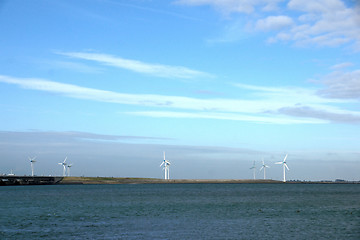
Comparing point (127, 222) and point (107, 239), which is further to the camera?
point (127, 222)

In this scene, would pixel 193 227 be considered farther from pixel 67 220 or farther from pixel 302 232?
pixel 67 220

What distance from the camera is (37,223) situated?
58875 mm

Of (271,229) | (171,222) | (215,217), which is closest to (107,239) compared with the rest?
(171,222)

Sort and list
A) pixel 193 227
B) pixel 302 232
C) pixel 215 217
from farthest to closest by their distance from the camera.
→ pixel 215 217 < pixel 193 227 < pixel 302 232

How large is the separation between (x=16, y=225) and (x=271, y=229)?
109 feet

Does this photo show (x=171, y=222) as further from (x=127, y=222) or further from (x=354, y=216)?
(x=354, y=216)

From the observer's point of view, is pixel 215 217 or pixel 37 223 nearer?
pixel 37 223

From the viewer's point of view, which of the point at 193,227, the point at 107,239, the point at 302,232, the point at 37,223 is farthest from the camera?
the point at 37,223

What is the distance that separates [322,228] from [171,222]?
1979 centimetres

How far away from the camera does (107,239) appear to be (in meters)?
44.2

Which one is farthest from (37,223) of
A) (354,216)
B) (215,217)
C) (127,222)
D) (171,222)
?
(354,216)

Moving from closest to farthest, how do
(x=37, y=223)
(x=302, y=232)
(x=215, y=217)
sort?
1. (x=302, y=232)
2. (x=37, y=223)
3. (x=215, y=217)

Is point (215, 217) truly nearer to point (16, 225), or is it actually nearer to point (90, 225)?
point (90, 225)

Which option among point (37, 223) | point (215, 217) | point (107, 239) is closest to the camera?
point (107, 239)
